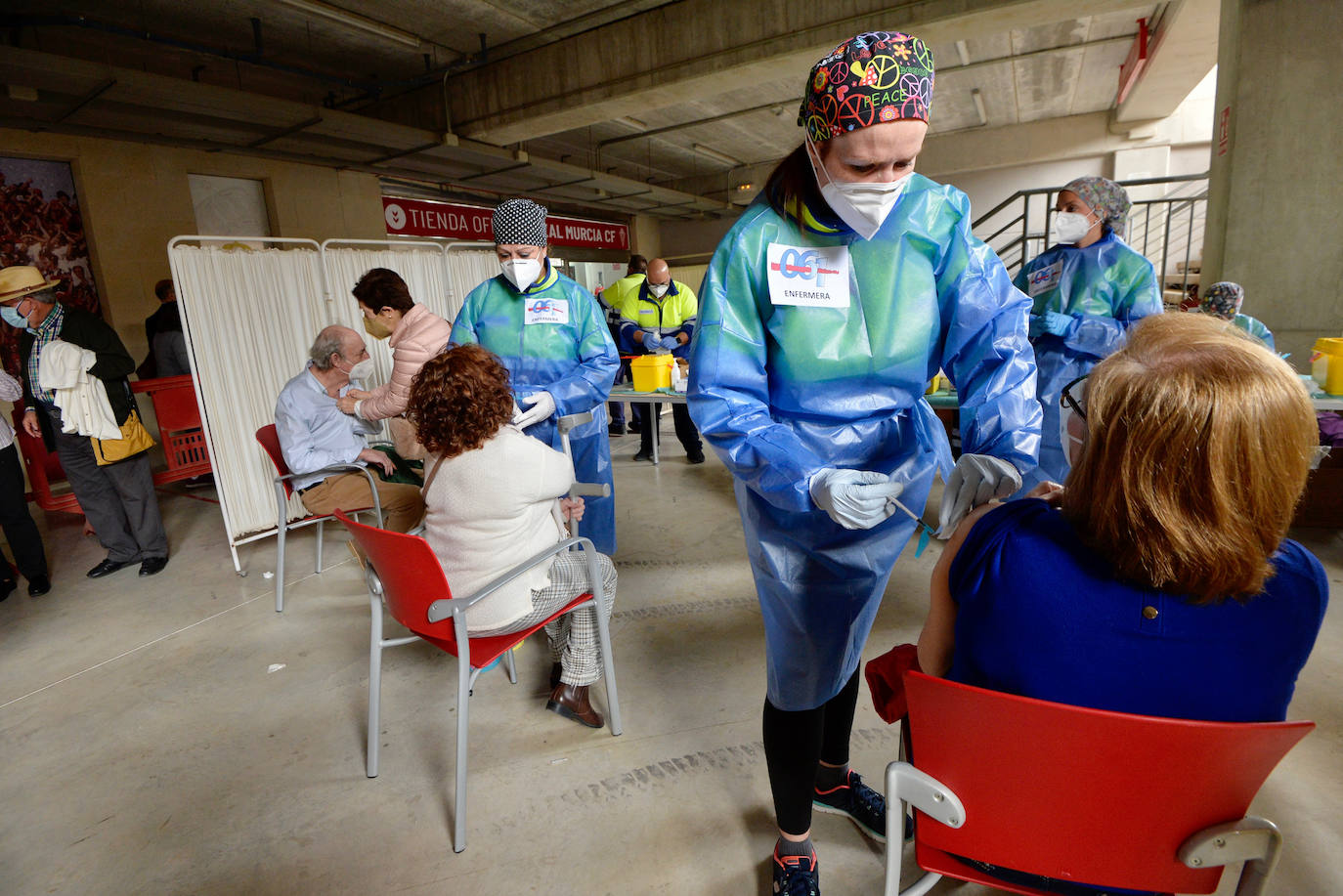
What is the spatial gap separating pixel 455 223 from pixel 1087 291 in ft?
26.2

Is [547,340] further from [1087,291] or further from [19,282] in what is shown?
[19,282]

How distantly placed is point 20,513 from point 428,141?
4480 millimetres

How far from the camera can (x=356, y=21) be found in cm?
475

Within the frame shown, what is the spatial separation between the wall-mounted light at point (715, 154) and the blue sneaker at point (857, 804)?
31.1ft

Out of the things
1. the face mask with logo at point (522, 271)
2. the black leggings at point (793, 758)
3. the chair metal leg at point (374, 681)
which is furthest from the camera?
the face mask with logo at point (522, 271)

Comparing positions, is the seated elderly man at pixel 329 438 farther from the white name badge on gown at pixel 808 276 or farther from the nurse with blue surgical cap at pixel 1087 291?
the nurse with blue surgical cap at pixel 1087 291

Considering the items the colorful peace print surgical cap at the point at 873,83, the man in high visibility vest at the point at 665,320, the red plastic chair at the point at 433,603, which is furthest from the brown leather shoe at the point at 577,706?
the man in high visibility vest at the point at 665,320

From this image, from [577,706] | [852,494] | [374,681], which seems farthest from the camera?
[577,706]

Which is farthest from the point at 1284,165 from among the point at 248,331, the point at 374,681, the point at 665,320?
the point at 248,331

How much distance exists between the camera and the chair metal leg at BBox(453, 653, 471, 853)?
4.99 ft

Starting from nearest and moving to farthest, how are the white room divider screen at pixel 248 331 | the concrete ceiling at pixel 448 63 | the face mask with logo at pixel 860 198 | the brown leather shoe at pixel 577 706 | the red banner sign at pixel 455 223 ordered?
the face mask with logo at pixel 860 198 < the brown leather shoe at pixel 577 706 < the white room divider screen at pixel 248 331 < the concrete ceiling at pixel 448 63 < the red banner sign at pixel 455 223

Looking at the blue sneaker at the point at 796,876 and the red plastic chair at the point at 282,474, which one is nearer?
the blue sneaker at the point at 796,876

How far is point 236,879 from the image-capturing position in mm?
1567

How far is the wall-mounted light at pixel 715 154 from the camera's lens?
32.0 ft
